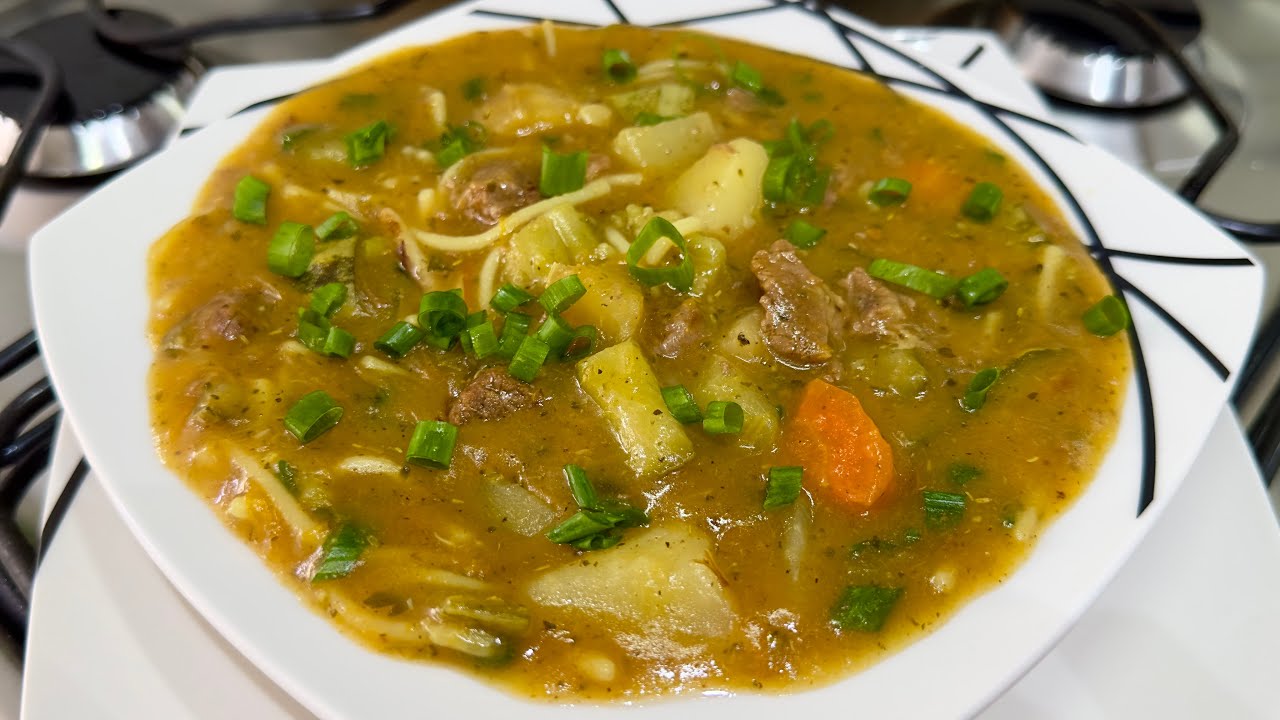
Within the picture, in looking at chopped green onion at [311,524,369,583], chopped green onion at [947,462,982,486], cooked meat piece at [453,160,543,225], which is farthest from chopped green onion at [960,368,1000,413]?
chopped green onion at [311,524,369,583]

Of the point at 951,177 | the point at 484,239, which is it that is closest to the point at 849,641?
the point at 484,239

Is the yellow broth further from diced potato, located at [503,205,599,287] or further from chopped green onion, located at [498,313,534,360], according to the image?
chopped green onion, located at [498,313,534,360]

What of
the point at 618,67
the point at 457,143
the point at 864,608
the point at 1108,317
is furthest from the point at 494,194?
the point at 1108,317

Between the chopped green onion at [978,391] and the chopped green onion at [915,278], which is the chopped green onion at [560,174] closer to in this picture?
the chopped green onion at [915,278]

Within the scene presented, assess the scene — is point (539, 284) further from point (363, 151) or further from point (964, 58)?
point (964, 58)

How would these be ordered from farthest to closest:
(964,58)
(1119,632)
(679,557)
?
1. (964,58)
2. (1119,632)
3. (679,557)

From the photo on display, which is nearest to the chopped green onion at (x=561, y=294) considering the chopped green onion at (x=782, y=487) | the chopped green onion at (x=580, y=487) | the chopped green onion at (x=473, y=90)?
the chopped green onion at (x=580, y=487)

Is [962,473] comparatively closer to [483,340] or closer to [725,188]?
[725,188]

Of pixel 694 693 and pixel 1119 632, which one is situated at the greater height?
pixel 694 693
